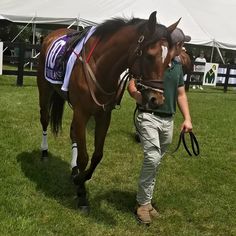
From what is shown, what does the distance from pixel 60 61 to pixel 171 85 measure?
137 centimetres

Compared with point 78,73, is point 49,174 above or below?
below

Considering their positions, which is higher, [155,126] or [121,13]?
[121,13]

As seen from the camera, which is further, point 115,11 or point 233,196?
point 115,11

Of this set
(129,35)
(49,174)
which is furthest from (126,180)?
(129,35)

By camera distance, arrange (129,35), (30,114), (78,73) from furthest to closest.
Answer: (30,114) → (78,73) → (129,35)

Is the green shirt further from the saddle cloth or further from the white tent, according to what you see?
the white tent

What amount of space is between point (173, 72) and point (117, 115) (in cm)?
564

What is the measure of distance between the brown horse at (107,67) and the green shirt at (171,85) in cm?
45

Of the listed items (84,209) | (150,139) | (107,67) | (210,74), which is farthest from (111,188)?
(210,74)

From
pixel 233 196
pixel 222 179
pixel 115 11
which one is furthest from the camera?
pixel 115 11

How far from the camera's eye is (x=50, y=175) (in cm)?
555

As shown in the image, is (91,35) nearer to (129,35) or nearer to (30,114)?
(129,35)

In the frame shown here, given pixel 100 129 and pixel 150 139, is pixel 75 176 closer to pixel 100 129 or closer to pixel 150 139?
pixel 100 129

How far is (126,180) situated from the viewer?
18.8ft
